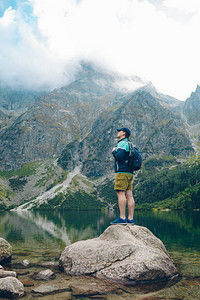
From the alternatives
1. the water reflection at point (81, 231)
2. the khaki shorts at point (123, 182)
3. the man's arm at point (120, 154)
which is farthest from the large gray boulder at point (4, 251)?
the water reflection at point (81, 231)

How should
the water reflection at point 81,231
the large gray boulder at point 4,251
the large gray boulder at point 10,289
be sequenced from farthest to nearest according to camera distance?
the water reflection at point 81,231 < the large gray boulder at point 4,251 < the large gray boulder at point 10,289

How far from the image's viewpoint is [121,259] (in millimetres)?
10914

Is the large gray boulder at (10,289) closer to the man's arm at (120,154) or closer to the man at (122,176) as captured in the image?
the man at (122,176)

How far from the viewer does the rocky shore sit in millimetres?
8633

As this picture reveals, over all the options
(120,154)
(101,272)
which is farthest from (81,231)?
(101,272)

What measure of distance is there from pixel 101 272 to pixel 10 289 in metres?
4.27

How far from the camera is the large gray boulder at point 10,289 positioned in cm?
810

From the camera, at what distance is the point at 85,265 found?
11367 millimetres

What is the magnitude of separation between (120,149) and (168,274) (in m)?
7.11

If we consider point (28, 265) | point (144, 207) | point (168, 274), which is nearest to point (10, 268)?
point (28, 265)

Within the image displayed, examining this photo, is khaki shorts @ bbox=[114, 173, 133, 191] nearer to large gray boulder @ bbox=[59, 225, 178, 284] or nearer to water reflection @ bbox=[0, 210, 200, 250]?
large gray boulder @ bbox=[59, 225, 178, 284]

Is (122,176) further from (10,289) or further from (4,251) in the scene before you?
(4,251)

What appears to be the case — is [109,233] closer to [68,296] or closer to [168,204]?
[68,296]

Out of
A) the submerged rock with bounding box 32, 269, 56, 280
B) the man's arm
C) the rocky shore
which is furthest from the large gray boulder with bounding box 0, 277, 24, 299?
the man's arm
